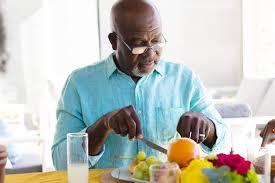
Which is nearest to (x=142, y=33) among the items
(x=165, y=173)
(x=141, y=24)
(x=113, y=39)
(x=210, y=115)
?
(x=141, y=24)

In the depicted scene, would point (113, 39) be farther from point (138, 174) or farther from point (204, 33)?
point (204, 33)

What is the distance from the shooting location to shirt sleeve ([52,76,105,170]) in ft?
5.94

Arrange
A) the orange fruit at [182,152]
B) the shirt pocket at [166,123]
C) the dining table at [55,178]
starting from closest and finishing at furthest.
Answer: the orange fruit at [182,152], the dining table at [55,178], the shirt pocket at [166,123]

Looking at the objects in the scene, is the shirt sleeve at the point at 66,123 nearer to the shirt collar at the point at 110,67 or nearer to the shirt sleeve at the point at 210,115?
the shirt collar at the point at 110,67

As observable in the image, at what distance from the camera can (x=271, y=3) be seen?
23.2ft

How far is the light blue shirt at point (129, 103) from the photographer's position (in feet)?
6.13

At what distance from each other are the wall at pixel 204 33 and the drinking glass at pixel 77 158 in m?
5.66

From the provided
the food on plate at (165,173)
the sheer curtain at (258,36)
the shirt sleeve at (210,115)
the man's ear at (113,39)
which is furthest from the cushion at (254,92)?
the food on plate at (165,173)

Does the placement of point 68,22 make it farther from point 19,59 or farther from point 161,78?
point 161,78

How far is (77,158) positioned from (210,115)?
641mm

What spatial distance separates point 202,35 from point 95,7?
1585 mm

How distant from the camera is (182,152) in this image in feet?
4.50

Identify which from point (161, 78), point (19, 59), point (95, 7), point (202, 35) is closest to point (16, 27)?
point (19, 59)

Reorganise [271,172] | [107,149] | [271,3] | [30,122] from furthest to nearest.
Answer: [271,3]
[30,122]
[107,149]
[271,172]
